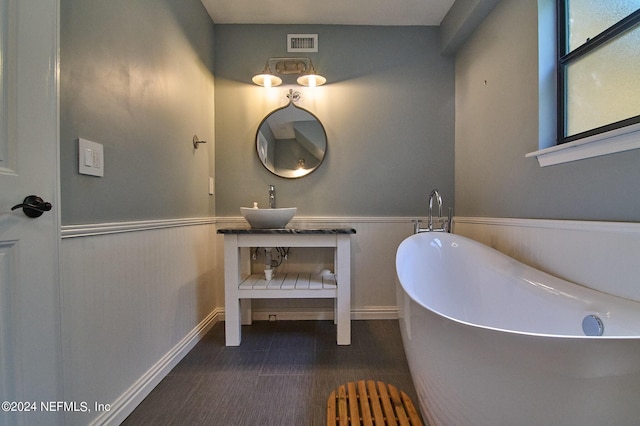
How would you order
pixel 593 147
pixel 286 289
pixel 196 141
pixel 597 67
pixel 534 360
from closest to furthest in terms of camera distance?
pixel 534 360, pixel 593 147, pixel 597 67, pixel 286 289, pixel 196 141

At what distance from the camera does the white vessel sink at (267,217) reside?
1.81 metres


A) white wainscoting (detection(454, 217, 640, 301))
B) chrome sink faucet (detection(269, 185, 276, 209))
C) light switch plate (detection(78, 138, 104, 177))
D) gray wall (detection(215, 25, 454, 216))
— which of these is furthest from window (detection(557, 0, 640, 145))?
light switch plate (detection(78, 138, 104, 177))

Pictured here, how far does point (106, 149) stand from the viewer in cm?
108

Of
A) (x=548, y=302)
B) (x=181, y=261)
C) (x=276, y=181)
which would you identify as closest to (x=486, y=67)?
(x=548, y=302)

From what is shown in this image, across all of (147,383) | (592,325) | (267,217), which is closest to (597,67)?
(592,325)

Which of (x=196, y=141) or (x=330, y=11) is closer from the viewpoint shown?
(x=196, y=141)

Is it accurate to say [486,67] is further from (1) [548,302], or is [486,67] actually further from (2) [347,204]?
(1) [548,302]

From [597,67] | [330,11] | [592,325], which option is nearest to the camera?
[592,325]

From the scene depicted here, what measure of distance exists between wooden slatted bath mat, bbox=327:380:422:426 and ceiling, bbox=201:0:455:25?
2.38 metres

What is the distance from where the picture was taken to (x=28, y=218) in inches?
29.1

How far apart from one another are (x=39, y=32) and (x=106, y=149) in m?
0.41

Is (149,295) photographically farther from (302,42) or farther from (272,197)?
(302,42)

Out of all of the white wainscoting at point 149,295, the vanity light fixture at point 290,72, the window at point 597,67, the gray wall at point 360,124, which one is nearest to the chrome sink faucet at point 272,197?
the gray wall at point 360,124

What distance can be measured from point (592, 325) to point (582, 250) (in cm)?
31
